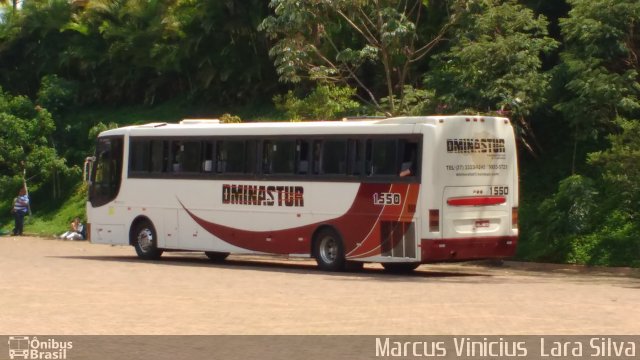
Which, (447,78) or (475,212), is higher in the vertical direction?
(447,78)

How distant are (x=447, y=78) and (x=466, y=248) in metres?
7.30

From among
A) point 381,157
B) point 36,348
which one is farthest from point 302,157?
point 36,348

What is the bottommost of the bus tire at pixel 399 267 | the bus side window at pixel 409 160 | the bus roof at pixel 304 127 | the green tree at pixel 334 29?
the bus tire at pixel 399 267

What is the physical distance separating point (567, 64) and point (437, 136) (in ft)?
19.2

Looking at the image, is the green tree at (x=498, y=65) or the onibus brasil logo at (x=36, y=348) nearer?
the onibus brasil logo at (x=36, y=348)

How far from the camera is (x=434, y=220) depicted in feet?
80.6

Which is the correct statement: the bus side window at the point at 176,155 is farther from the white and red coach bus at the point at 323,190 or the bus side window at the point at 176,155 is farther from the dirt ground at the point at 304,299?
the dirt ground at the point at 304,299

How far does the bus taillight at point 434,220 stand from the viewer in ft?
80.5

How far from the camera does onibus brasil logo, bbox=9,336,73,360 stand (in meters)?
12.7

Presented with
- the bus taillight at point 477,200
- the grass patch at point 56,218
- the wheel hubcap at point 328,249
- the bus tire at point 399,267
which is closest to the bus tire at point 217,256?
the wheel hubcap at point 328,249

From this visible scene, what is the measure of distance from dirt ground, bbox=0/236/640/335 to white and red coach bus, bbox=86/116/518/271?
0.71 m

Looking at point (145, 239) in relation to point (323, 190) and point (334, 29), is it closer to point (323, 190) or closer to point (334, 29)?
point (323, 190)

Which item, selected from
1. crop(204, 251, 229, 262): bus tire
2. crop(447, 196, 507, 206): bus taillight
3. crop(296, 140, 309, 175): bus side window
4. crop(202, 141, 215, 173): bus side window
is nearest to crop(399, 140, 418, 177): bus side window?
crop(447, 196, 507, 206): bus taillight

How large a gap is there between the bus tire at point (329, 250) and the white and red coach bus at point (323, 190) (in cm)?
3
